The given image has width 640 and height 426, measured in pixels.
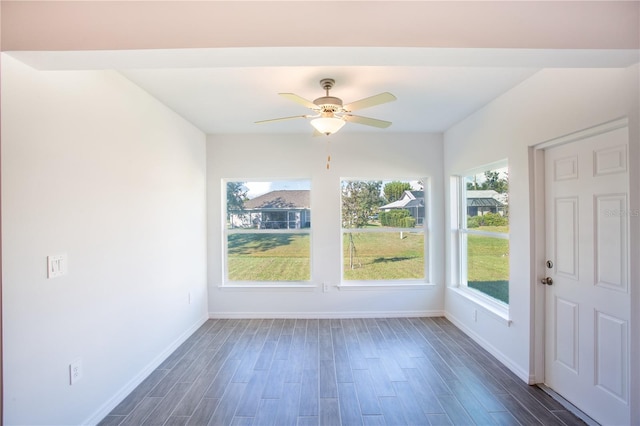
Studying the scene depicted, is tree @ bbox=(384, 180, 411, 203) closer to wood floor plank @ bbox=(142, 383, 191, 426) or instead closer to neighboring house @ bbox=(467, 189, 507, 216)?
neighboring house @ bbox=(467, 189, 507, 216)

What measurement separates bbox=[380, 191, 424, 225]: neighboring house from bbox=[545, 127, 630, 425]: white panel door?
5.92ft

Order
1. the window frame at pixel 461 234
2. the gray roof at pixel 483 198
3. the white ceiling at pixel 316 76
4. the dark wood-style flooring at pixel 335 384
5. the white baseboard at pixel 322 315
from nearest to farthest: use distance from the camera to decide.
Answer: the white ceiling at pixel 316 76 → the dark wood-style flooring at pixel 335 384 → the gray roof at pixel 483 198 → the window frame at pixel 461 234 → the white baseboard at pixel 322 315

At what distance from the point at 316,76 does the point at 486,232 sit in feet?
8.19

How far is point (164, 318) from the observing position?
114 inches

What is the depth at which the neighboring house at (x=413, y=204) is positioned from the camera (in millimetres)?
4141

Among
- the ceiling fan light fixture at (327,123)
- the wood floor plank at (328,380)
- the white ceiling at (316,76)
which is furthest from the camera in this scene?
the wood floor plank at (328,380)

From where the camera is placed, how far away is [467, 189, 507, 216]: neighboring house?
298cm

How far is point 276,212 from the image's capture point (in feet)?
13.6

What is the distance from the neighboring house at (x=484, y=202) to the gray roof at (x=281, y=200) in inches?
83.4

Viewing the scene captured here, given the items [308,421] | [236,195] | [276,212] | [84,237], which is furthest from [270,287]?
[84,237]

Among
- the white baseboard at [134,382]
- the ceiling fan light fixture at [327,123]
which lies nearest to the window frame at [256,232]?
the white baseboard at [134,382]

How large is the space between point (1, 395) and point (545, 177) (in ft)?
12.5

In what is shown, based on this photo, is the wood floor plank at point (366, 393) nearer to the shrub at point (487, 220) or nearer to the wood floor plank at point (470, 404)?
the wood floor plank at point (470, 404)

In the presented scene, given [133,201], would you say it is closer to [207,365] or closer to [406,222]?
[207,365]
